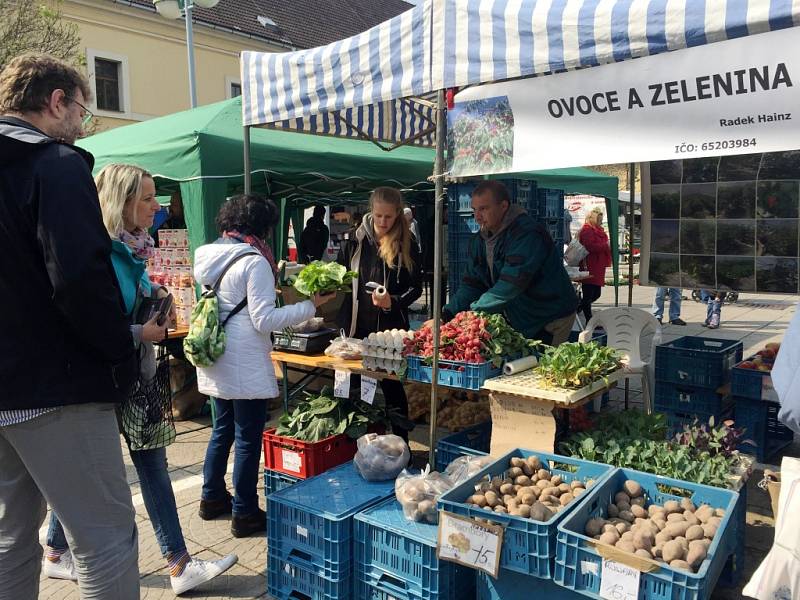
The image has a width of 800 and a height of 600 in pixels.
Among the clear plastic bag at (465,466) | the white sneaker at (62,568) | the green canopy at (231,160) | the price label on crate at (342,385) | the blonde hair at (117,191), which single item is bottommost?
the white sneaker at (62,568)

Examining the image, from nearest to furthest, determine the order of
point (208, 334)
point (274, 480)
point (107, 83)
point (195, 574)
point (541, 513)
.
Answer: point (541, 513)
point (195, 574)
point (208, 334)
point (274, 480)
point (107, 83)

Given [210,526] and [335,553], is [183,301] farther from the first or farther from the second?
[335,553]

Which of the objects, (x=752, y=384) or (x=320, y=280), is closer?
(x=320, y=280)

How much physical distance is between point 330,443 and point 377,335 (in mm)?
676

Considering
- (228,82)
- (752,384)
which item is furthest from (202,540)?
(228,82)

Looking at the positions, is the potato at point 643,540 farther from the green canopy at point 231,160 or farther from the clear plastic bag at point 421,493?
the green canopy at point 231,160

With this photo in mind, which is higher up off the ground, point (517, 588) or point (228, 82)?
point (228, 82)

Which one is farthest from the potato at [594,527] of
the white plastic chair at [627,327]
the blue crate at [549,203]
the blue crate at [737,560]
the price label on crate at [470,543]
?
the blue crate at [549,203]

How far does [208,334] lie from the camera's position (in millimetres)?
3285

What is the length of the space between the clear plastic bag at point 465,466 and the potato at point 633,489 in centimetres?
60

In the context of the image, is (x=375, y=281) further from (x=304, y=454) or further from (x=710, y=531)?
(x=710, y=531)

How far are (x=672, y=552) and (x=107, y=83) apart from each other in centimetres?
2113

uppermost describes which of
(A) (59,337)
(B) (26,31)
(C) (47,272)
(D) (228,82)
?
Answer: (D) (228,82)

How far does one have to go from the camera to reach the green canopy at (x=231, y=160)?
5629 mm
